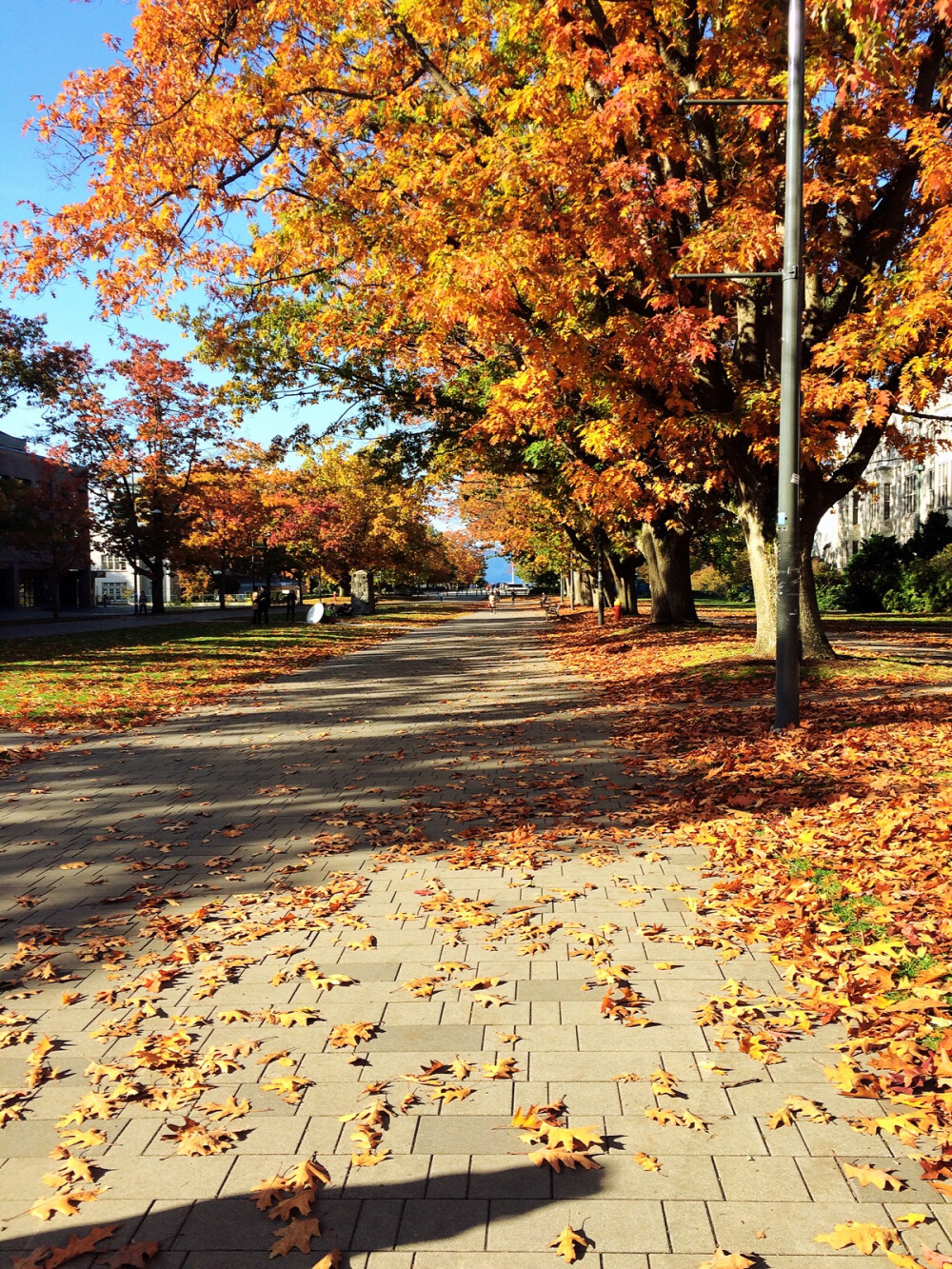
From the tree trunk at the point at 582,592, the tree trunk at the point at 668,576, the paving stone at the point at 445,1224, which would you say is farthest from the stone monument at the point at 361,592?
the paving stone at the point at 445,1224

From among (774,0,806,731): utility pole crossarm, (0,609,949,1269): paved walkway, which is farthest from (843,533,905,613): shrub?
(0,609,949,1269): paved walkway

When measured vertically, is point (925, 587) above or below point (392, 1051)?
above

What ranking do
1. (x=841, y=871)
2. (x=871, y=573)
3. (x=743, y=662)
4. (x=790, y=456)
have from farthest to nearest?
(x=871, y=573) < (x=743, y=662) < (x=790, y=456) < (x=841, y=871)

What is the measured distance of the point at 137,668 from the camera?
19.1 metres

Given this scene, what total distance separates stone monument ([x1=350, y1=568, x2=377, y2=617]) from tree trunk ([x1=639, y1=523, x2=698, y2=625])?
83.7ft

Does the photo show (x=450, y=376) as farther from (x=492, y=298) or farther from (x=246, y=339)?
(x=492, y=298)

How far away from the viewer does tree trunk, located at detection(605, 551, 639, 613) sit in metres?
30.4

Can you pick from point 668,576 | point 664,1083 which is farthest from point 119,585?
point 664,1083

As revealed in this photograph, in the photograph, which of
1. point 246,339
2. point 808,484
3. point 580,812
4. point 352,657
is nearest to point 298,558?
point 352,657

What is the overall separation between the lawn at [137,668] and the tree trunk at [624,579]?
309 inches

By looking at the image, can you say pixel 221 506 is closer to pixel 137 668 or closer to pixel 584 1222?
pixel 137 668

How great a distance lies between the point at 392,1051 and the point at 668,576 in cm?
2081

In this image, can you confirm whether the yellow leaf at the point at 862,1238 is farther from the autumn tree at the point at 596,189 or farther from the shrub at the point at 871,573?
the shrub at the point at 871,573

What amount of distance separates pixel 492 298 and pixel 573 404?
623 cm
